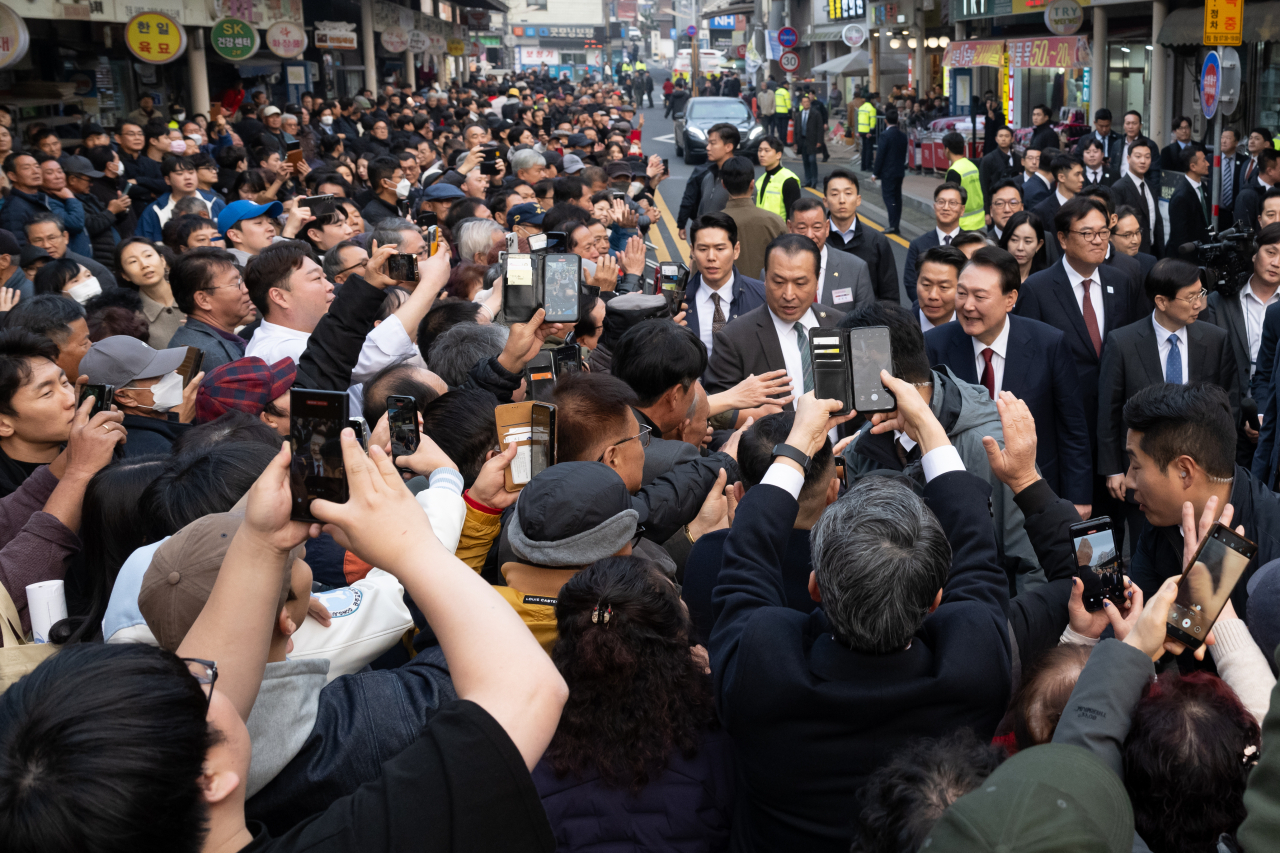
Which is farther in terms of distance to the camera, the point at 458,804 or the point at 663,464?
the point at 663,464

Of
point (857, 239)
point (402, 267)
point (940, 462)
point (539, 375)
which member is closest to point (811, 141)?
point (857, 239)

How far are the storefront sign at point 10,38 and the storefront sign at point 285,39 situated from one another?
778 cm

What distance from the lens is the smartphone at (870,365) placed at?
309 cm

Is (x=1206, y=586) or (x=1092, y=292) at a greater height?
(x=1092, y=292)

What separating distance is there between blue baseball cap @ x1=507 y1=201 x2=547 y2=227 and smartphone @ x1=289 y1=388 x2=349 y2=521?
6666mm

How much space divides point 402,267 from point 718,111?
27164 mm

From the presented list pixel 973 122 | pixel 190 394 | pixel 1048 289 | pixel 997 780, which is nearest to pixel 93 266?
pixel 190 394

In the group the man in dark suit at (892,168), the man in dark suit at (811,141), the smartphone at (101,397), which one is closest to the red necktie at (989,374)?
the smartphone at (101,397)

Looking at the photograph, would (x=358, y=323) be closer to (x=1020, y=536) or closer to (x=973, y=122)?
(x=1020, y=536)

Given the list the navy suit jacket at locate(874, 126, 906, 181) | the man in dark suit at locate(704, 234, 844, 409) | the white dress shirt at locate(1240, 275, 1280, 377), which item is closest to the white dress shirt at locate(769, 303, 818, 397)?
the man in dark suit at locate(704, 234, 844, 409)

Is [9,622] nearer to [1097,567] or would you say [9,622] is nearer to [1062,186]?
[1097,567]

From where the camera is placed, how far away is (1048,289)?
5.85 metres

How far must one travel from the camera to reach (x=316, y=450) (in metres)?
1.82

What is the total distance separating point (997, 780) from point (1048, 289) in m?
4.84
